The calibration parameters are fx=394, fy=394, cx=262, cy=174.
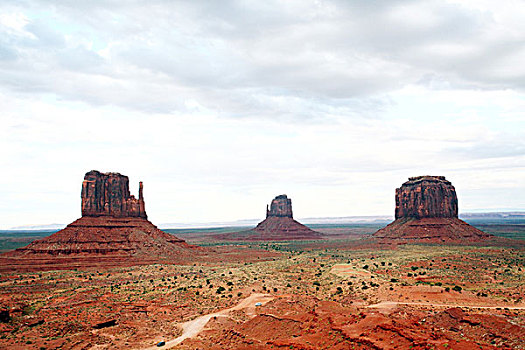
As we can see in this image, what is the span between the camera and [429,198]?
154 metres

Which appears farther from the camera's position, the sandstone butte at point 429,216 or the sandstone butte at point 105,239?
the sandstone butte at point 429,216

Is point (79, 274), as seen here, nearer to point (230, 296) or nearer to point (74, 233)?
point (74, 233)

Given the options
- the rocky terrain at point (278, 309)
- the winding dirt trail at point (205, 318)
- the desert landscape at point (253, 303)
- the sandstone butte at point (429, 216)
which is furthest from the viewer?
the sandstone butte at point (429, 216)

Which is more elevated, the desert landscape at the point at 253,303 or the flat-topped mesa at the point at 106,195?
the flat-topped mesa at the point at 106,195

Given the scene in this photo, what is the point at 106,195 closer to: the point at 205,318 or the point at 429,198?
the point at 205,318

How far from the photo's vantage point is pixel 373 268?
71.0m

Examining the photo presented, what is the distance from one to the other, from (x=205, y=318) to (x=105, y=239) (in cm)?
7221

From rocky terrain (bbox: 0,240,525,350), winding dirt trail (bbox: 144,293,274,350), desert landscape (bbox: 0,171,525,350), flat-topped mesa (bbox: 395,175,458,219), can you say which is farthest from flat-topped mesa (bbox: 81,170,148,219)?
flat-topped mesa (bbox: 395,175,458,219)

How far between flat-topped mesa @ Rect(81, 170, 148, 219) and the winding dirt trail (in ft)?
251

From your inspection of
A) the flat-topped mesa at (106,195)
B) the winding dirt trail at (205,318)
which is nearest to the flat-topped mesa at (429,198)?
the flat-topped mesa at (106,195)

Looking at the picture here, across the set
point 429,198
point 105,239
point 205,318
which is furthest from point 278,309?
point 429,198

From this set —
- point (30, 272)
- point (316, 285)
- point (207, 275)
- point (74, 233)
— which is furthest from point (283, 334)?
point (74, 233)

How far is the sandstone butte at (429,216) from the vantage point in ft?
468

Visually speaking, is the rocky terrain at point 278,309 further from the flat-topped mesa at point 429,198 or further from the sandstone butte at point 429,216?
the flat-topped mesa at point 429,198
